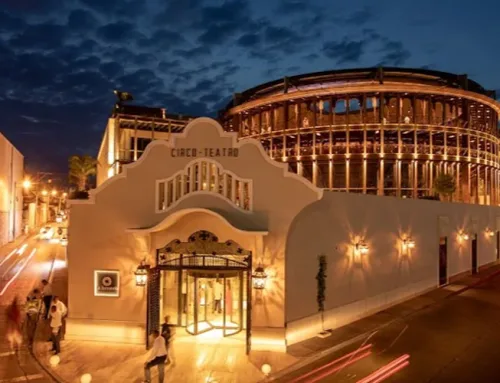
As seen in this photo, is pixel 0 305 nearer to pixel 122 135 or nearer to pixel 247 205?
pixel 247 205

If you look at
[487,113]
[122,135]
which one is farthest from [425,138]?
[122,135]

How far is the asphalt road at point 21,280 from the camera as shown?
1262cm

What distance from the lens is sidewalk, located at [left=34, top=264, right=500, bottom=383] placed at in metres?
12.3

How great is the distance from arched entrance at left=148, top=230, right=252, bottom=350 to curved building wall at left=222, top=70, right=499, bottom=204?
2799cm

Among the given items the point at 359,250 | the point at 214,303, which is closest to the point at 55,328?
the point at 214,303

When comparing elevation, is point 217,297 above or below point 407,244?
below

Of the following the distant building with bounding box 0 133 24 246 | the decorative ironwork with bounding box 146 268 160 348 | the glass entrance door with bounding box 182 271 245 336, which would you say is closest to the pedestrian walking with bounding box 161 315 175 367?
the decorative ironwork with bounding box 146 268 160 348

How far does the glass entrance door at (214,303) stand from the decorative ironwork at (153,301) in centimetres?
112

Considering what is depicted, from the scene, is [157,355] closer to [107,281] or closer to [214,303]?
[107,281]

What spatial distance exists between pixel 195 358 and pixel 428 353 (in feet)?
23.5

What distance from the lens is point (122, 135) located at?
132ft

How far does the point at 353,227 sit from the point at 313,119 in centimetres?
2778

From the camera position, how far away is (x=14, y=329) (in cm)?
1662

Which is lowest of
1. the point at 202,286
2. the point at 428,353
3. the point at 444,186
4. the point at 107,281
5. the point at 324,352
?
the point at 428,353
